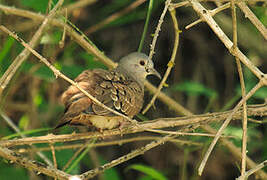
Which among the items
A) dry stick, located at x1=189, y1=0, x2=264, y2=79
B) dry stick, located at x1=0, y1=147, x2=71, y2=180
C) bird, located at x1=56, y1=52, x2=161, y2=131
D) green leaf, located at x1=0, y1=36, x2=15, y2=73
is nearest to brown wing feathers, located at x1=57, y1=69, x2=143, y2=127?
bird, located at x1=56, y1=52, x2=161, y2=131

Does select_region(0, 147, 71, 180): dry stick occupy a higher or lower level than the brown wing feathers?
Answer: lower

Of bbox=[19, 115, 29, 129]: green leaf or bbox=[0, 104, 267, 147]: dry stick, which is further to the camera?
bbox=[19, 115, 29, 129]: green leaf

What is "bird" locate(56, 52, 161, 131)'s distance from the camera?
2680 millimetres

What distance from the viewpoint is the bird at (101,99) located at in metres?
2.68

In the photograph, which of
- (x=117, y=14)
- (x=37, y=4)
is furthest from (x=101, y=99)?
(x=117, y=14)

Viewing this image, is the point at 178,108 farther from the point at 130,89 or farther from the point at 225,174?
the point at 225,174

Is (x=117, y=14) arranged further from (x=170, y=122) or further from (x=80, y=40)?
(x=170, y=122)

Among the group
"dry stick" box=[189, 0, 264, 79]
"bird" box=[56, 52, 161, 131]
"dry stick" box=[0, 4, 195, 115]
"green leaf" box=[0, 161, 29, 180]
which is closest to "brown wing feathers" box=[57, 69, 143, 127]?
"bird" box=[56, 52, 161, 131]

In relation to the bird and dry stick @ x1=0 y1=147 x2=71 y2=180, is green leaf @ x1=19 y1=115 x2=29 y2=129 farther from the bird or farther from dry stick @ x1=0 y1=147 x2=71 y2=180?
dry stick @ x1=0 y1=147 x2=71 y2=180

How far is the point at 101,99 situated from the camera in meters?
2.85

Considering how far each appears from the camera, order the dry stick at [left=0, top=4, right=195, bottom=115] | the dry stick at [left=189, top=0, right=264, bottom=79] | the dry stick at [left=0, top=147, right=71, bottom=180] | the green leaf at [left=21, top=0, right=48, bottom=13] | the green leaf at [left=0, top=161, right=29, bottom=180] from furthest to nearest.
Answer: the green leaf at [left=0, top=161, right=29, bottom=180], the green leaf at [left=21, top=0, right=48, bottom=13], the dry stick at [left=0, top=4, right=195, bottom=115], the dry stick at [left=0, top=147, right=71, bottom=180], the dry stick at [left=189, top=0, right=264, bottom=79]

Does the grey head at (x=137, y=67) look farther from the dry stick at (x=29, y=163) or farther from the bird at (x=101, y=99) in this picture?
the dry stick at (x=29, y=163)

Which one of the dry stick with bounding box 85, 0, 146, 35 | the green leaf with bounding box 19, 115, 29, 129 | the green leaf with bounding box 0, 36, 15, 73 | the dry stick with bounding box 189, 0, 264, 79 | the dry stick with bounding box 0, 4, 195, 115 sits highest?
the dry stick with bounding box 85, 0, 146, 35

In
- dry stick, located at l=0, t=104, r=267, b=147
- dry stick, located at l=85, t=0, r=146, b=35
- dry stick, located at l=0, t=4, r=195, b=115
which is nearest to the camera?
dry stick, located at l=0, t=104, r=267, b=147
